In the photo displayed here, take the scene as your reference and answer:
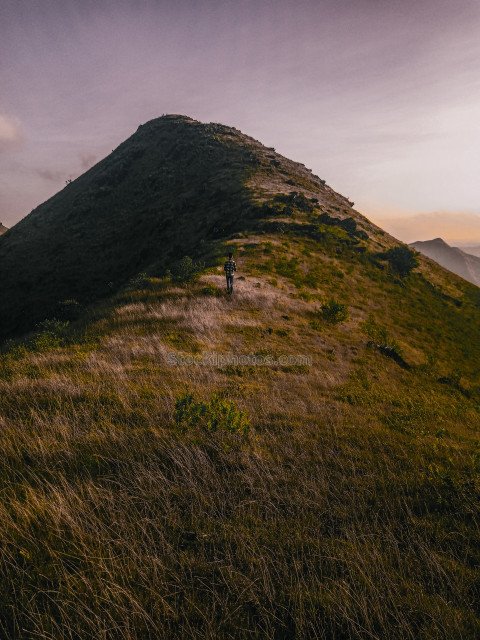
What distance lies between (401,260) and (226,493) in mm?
28235

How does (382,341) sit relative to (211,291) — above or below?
below

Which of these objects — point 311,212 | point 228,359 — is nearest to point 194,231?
point 311,212

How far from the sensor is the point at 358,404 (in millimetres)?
8344

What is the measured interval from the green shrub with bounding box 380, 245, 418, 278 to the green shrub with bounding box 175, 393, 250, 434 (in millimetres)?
24079

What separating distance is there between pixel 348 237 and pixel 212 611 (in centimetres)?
2964

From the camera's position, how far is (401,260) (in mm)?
27734

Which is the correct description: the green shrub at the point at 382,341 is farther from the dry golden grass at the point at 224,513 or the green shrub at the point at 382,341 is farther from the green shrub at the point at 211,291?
the green shrub at the point at 211,291

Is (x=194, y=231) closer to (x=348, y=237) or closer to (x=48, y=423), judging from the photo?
(x=348, y=237)

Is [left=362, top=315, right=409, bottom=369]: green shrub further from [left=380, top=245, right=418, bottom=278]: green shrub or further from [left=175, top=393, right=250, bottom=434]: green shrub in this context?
[left=380, top=245, right=418, bottom=278]: green shrub

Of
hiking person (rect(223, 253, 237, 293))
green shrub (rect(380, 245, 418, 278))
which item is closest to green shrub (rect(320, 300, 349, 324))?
hiking person (rect(223, 253, 237, 293))

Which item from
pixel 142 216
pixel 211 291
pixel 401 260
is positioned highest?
pixel 142 216

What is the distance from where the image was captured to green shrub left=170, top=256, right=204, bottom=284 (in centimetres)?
1748

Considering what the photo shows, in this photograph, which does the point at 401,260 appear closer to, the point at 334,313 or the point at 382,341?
the point at 334,313

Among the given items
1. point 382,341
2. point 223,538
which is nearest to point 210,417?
point 223,538
